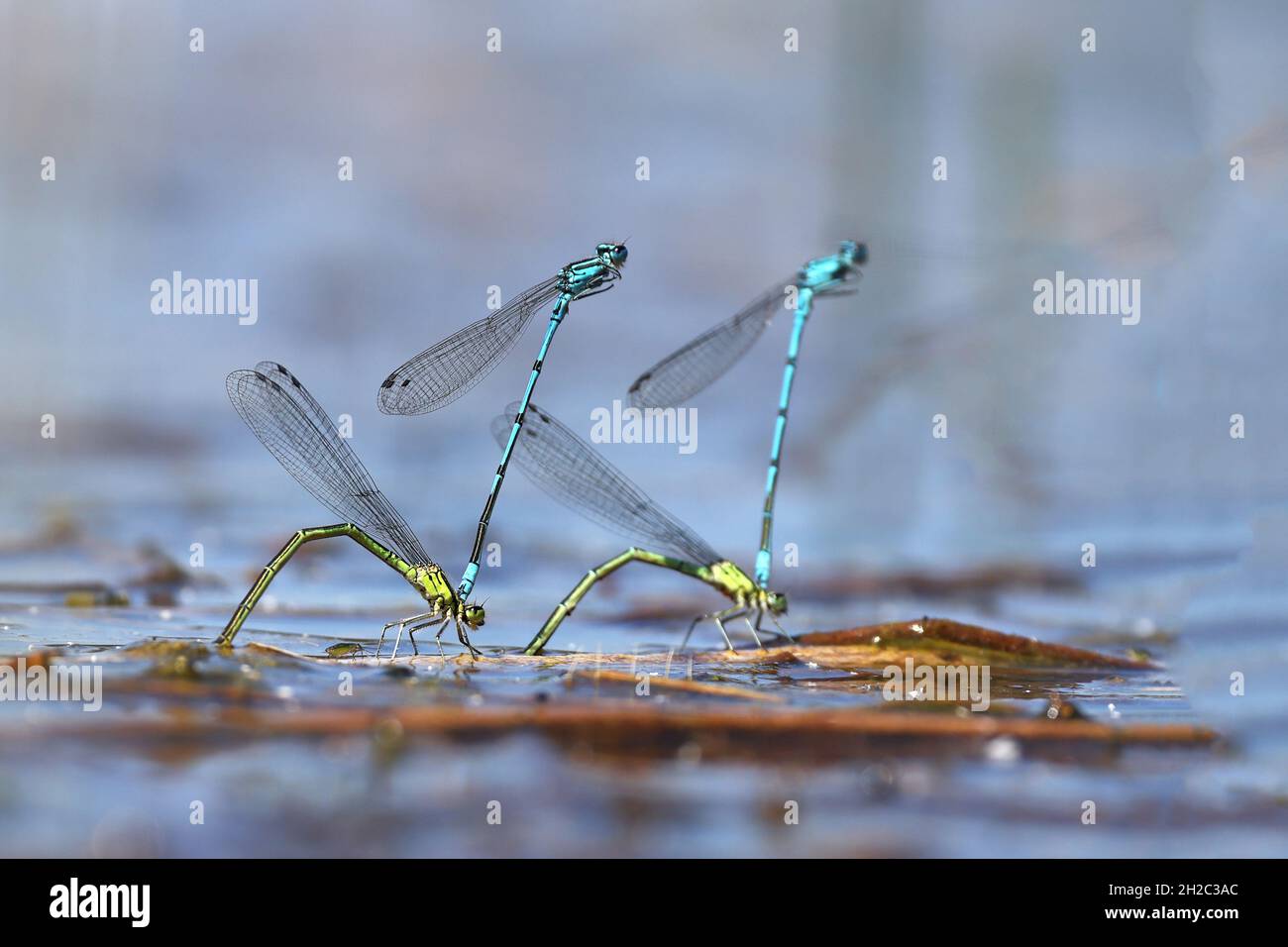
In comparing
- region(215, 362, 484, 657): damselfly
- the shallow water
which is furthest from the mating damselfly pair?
the shallow water

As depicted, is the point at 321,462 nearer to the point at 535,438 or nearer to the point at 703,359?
the point at 535,438

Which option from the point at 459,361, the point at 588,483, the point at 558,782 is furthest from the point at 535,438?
the point at 558,782

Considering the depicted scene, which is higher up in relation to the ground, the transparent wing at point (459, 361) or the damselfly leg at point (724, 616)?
the transparent wing at point (459, 361)

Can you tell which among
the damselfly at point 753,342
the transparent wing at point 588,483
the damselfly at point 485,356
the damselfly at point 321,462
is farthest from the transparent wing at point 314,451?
the damselfly at point 753,342

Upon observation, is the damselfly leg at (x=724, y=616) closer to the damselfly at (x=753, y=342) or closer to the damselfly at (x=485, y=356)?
the damselfly at (x=753, y=342)

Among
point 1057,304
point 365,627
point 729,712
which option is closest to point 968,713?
point 729,712
